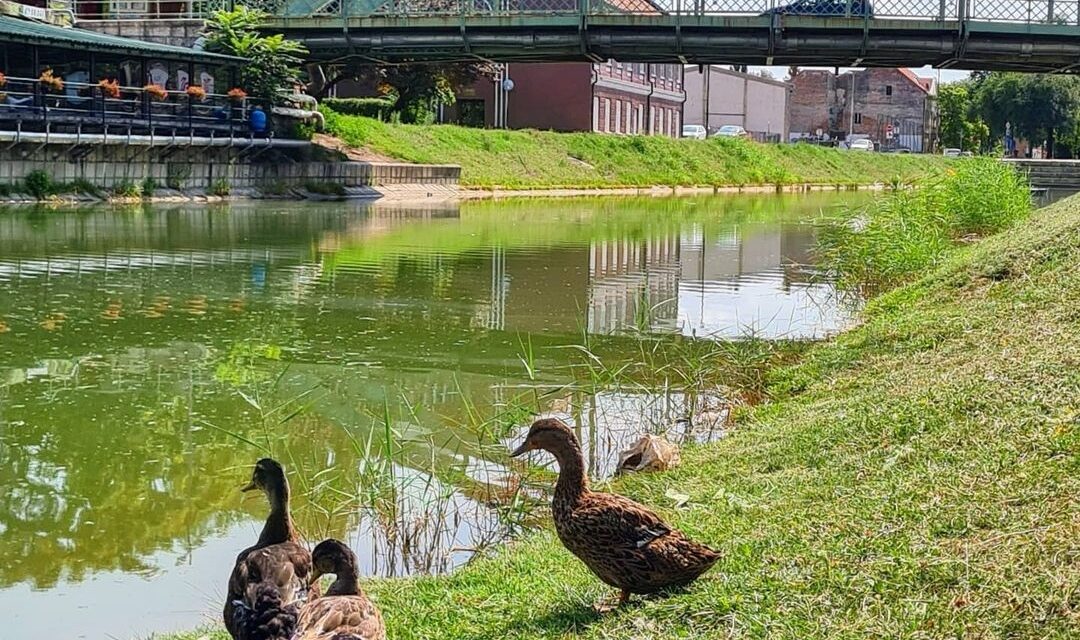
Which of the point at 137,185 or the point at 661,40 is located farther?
the point at 137,185

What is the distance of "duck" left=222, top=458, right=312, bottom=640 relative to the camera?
14.0 feet

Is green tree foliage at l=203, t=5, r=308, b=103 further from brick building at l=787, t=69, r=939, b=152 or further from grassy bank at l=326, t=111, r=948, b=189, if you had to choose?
brick building at l=787, t=69, r=939, b=152

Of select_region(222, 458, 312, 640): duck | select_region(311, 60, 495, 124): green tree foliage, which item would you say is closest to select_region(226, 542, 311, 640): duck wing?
select_region(222, 458, 312, 640): duck

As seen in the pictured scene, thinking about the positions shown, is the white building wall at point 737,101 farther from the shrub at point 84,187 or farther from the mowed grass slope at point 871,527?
the mowed grass slope at point 871,527

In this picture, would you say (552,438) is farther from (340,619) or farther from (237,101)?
(237,101)

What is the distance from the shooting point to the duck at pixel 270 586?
14.0 feet

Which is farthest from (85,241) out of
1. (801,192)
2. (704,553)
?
(801,192)

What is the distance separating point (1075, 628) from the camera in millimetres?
3729

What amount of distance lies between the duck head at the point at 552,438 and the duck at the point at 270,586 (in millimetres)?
907

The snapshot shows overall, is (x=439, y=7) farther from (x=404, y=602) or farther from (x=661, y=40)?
(x=404, y=602)

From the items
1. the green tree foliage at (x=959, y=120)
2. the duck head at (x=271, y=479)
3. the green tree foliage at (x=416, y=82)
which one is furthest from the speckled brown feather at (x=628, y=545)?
the green tree foliage at (x=959, y=120)

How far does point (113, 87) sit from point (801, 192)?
3242 centimetres

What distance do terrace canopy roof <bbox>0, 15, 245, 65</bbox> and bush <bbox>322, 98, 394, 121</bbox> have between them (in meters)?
10.1

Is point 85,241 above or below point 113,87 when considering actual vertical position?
below
